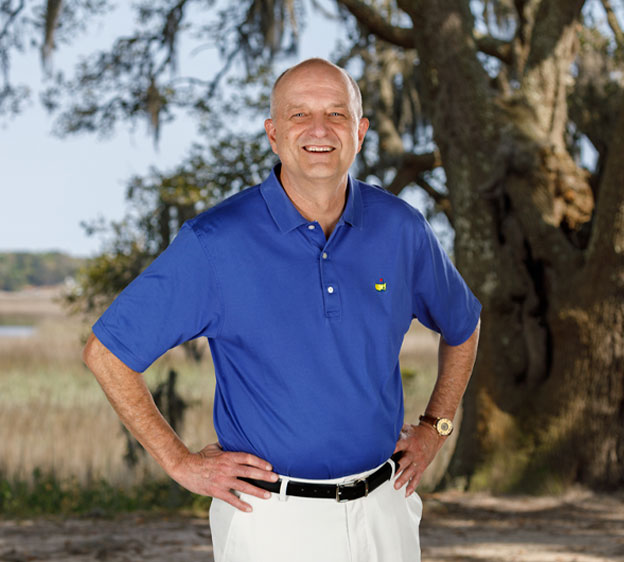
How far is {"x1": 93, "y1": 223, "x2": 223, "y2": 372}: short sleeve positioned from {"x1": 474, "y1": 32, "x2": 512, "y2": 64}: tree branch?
7573mm

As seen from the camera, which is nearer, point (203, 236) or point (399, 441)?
point (203, 236)

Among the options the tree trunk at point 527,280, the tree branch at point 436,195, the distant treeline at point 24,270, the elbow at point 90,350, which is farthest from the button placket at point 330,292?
the distant treeline at point 24,270

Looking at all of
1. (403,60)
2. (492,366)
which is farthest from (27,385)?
(492,366)

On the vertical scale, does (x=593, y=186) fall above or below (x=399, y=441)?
above

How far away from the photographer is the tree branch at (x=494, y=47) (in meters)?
9.27

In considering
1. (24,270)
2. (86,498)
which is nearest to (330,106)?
(86,498)

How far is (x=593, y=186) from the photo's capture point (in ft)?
27.1

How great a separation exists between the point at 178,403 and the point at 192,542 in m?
3.33

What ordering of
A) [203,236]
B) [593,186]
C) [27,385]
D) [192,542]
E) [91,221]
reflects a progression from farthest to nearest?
1. [27,385]
2. [91,221]
3. [593,186]
4. [192,542]
5. [203,236]

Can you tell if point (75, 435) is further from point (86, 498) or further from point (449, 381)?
point (449, 381)

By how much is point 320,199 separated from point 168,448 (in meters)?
0.82

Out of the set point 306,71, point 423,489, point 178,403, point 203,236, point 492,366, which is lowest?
point 423,489

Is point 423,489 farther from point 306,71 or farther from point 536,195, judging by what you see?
point 306,71

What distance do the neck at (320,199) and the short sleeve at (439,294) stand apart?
10.0 inches
